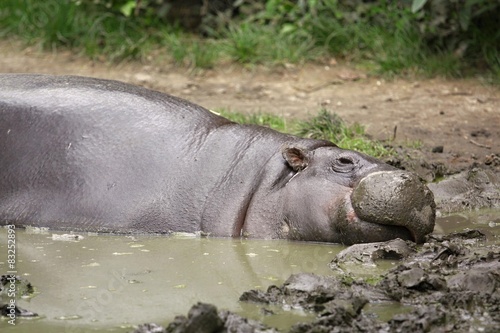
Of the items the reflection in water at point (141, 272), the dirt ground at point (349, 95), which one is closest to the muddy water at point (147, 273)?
the reflection in water at point (141, 272)

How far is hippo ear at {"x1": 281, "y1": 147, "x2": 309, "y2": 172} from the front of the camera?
5020 mm

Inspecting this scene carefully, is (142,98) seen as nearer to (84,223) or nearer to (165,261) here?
(84,223)

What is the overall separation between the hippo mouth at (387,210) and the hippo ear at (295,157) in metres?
0.34

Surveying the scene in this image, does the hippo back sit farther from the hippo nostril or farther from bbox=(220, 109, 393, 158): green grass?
bbox=(220, 109, 393, 158): green grass

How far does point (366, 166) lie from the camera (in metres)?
4.92

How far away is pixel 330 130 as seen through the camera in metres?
6.73

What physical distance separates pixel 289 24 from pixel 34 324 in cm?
589

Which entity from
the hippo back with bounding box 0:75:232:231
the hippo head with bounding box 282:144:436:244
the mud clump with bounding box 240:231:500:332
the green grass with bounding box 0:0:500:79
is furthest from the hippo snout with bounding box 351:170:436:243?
the green grass with bounding box 0:0:500:79

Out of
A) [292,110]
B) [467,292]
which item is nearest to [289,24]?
[292,110]

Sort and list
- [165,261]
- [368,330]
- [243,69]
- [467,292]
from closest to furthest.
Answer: [368,330] → [467,292] → [165,261] → [243,69]

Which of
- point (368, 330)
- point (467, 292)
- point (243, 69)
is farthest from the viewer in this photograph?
point (243, 69)

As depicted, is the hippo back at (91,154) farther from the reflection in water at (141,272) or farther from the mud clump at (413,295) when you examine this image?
the mud clump at (413,295)

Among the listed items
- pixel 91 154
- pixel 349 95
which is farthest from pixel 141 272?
pixel 349 95

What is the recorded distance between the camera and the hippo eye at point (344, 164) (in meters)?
4.94
